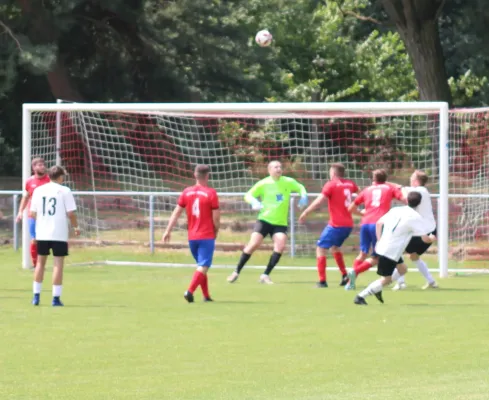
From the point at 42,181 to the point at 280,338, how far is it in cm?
808

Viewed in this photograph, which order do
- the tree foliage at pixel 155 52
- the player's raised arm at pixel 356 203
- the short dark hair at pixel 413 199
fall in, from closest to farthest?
the short dark hair at pixel 413 199 < the player's raised arm at pixel 356 203 < the tree foliage at pixel 155 52

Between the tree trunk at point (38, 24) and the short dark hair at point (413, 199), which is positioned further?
the tree trunk at point (38, 24)

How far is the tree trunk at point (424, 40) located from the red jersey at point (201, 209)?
14.5 m

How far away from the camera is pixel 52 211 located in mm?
14898

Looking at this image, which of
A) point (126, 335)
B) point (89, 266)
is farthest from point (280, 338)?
point (89, 266)

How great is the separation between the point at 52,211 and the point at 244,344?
4.35 meters

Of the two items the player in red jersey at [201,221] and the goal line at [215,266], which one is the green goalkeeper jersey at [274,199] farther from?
the goal line at [215,266]

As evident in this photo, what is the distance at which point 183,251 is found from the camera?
2406 centimetres

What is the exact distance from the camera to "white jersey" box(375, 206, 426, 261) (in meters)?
14.9

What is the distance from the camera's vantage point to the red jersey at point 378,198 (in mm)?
17375

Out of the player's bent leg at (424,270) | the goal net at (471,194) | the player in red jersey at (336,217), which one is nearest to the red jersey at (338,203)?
the player in red jersey at (336,217)

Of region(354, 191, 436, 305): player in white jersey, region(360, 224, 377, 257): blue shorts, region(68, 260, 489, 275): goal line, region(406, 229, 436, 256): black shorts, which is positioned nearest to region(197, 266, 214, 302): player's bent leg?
region(354, 191, 436, 305): player in white jersey

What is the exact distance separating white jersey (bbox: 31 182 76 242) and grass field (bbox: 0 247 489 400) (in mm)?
908

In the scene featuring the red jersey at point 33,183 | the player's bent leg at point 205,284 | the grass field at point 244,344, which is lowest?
the grass field at point 244,344
